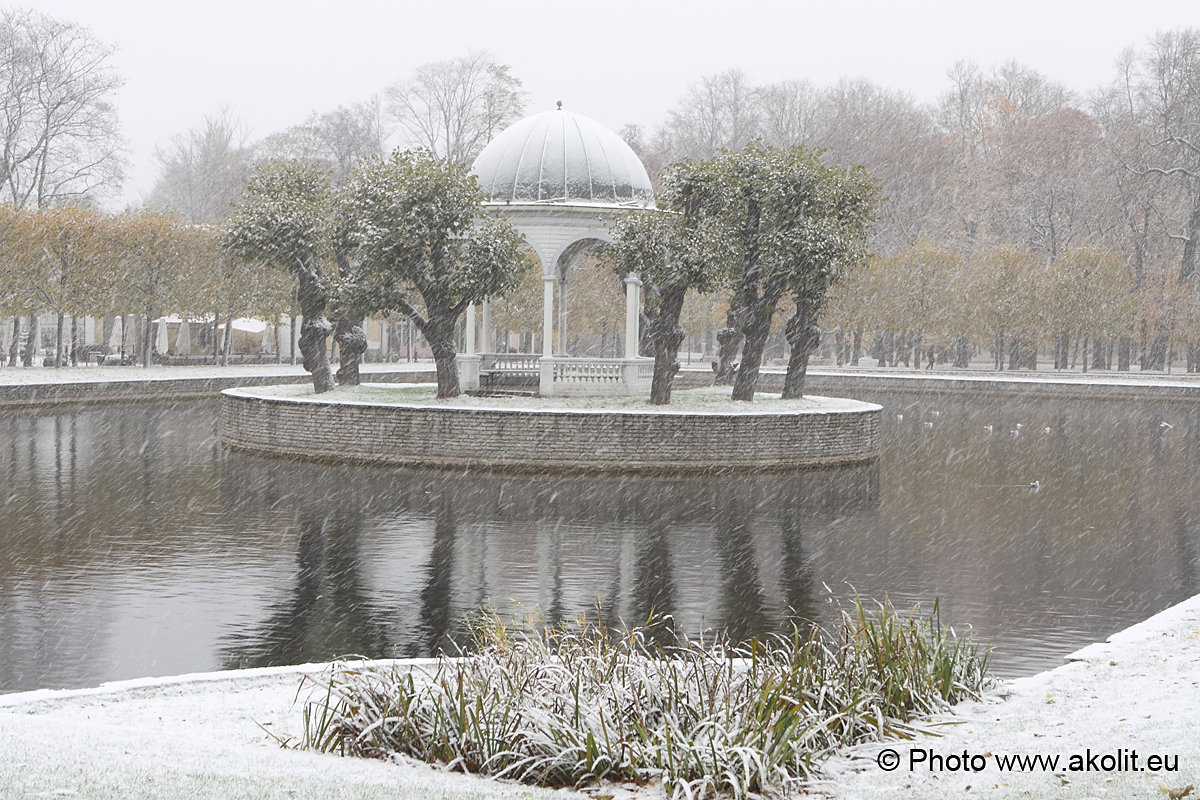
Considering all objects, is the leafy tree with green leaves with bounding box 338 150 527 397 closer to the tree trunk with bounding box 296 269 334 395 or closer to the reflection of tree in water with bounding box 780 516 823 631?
the tree trunk with bounding box 296 269 334 395

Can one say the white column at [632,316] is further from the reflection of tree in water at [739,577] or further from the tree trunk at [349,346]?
the reflection of tree in water at [739,577]

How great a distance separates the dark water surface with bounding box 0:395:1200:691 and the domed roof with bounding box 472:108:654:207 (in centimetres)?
969

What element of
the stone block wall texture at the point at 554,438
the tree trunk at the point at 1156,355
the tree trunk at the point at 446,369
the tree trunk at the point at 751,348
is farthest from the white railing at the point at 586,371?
the tree trunk at the point at 1156,355

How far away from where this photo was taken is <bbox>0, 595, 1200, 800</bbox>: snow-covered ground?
5.92 meters

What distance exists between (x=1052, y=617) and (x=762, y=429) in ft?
39.5

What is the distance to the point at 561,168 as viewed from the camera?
3009cm

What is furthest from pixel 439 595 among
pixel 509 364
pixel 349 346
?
pixel 509 364

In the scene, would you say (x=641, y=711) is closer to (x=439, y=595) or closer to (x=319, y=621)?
(x=319, y=621)

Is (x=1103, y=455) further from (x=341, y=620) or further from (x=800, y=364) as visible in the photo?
(x=341, y=620)

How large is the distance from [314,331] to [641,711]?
23.9 metres

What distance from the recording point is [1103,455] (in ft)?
89.9

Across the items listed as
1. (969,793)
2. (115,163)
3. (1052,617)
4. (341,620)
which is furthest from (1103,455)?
(115,163)

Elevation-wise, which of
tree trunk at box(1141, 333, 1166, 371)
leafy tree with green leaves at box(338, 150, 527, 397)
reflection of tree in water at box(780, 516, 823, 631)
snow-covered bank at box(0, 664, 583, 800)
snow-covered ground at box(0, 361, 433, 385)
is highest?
leafy tree with green leaves at box(338, 150, 527, 397)

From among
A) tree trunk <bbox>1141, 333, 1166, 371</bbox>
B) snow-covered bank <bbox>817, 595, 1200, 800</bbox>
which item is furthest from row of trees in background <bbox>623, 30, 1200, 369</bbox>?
snow-covered bank <bbox>817, 595, 1200, 800</bbox>
